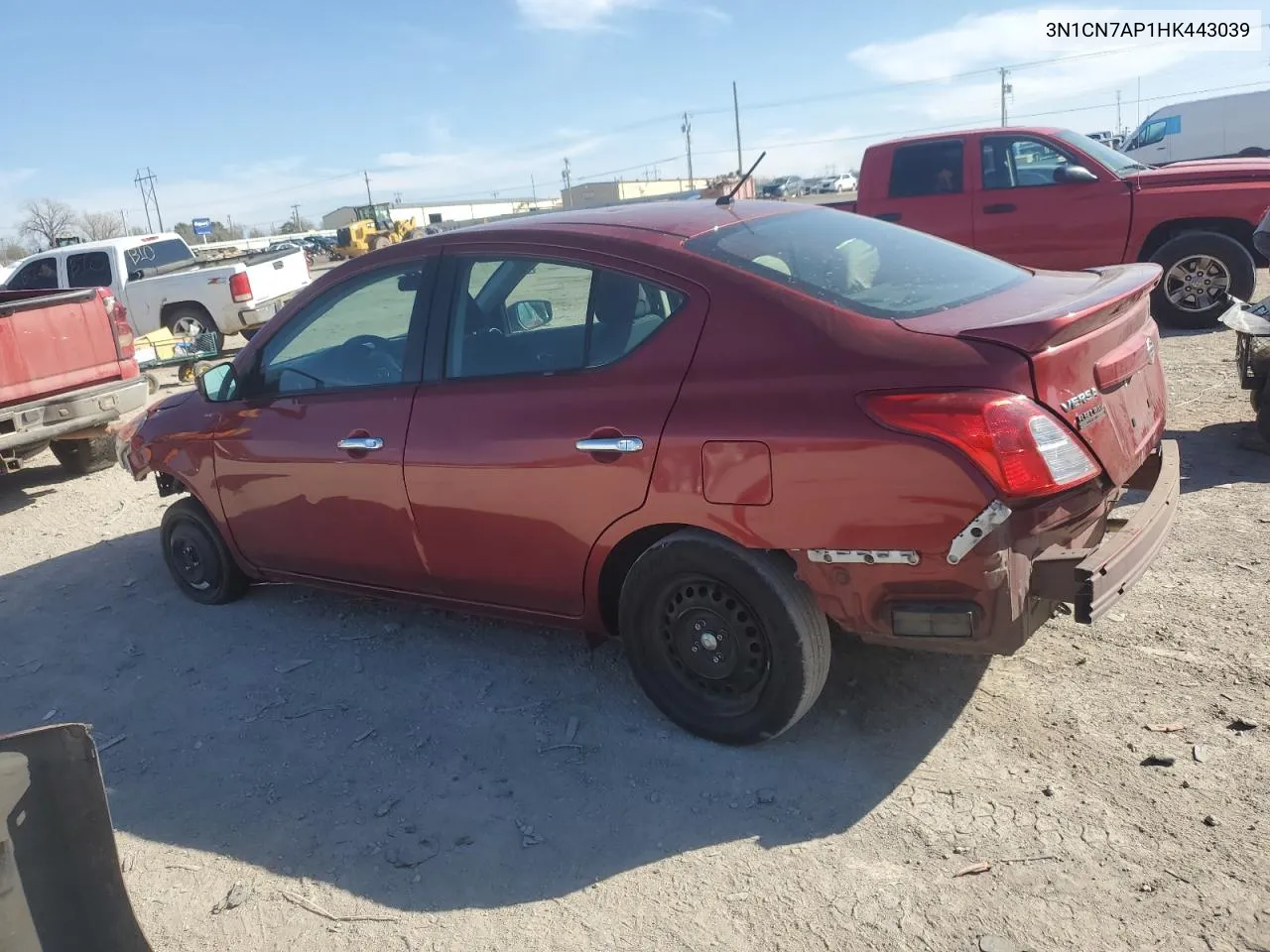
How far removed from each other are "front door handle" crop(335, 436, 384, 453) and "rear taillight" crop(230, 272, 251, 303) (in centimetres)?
1160

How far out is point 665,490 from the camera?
3.13 metres

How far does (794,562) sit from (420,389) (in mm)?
1632

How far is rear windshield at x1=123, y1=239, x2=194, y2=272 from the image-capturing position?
607 inches

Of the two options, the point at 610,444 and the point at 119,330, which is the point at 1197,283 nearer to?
the point at 610,444

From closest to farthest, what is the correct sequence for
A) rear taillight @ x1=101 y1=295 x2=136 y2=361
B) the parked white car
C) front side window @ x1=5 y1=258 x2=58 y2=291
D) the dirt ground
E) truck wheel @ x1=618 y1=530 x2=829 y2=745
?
1. the dirt ground
2. truck wheel @ x1=618 y1=530 x2=829 y2=745
3. rear taillight @ x1=101 y1=295 x2=136 y2=361
4. front side window @ x1=5 y1=258 x2=58 y2=291
5. the parked white car

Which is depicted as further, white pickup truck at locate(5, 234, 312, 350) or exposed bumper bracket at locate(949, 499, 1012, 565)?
white pickup truck at locate(5, 234, 312, 350)

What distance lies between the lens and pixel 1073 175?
9273 mm

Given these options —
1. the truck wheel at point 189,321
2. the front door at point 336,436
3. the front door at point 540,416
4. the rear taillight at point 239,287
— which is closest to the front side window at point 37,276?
the truck wheel at point 189,321

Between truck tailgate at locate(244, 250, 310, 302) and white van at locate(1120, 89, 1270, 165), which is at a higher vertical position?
white van at locate(1120, 89, 1270, 165)

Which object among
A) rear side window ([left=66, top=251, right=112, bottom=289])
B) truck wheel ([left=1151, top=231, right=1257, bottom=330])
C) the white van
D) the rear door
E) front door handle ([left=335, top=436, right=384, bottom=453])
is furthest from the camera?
the white van

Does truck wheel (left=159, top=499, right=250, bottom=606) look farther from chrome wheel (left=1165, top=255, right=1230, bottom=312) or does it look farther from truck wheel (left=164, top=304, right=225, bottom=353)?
truck wheel (left=164, top=304, right=225, bottom=353)

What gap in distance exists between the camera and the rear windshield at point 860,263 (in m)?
3.13

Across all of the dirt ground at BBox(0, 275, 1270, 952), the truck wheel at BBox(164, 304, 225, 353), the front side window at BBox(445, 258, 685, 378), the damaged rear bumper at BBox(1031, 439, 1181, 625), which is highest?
the front side window at BBox(445, 258, 685, 378)

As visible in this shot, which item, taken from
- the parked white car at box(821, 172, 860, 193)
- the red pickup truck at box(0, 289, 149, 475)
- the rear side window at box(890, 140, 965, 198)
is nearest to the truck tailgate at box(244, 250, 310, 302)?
→ the red pickup truck at box(0, 289, 149, 475)
